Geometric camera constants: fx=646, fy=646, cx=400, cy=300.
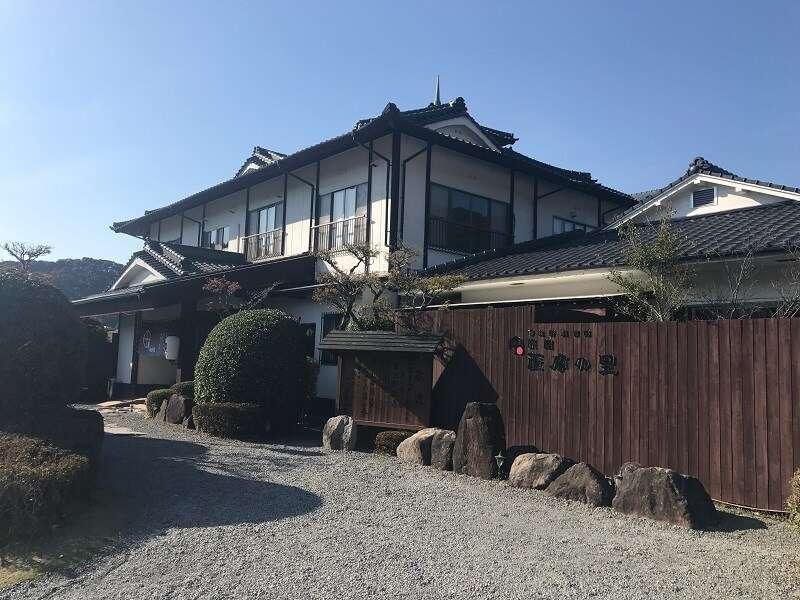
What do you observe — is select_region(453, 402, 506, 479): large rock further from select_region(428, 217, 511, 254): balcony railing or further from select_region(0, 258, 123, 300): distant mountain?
select_region(0, 258, 123, 300): distant mountain

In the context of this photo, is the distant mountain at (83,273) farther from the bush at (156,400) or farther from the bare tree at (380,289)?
the bare tree at (380,289)

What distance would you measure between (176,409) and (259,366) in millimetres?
2844

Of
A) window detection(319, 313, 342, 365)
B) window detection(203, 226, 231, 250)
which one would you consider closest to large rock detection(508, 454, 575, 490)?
window detection(319, 313, 342, 365)

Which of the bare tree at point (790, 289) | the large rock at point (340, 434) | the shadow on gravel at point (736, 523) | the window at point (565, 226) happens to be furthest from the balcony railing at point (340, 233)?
the shadow on gravel at point (736, 523)

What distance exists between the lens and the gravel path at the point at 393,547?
193 inches

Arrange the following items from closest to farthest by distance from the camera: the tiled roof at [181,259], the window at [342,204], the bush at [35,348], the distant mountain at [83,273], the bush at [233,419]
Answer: the bush at [35,348] → the bush at [233,419] → the window at [342,204] → the tiled roof at [181,259] → the distant mountain at [83,273]

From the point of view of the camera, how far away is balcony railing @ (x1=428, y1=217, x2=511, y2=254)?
16.5 meters

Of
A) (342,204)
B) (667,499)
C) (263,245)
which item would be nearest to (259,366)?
(342,204)

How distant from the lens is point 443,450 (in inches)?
362

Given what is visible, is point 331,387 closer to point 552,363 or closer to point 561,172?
point 552,363

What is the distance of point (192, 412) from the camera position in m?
13.2

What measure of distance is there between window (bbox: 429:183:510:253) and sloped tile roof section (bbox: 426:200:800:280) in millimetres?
1537

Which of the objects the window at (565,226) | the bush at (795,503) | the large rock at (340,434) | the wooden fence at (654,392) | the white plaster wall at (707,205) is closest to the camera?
the bush at (795,503)

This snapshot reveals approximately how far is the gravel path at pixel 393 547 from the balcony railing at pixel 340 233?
29.1 feet
